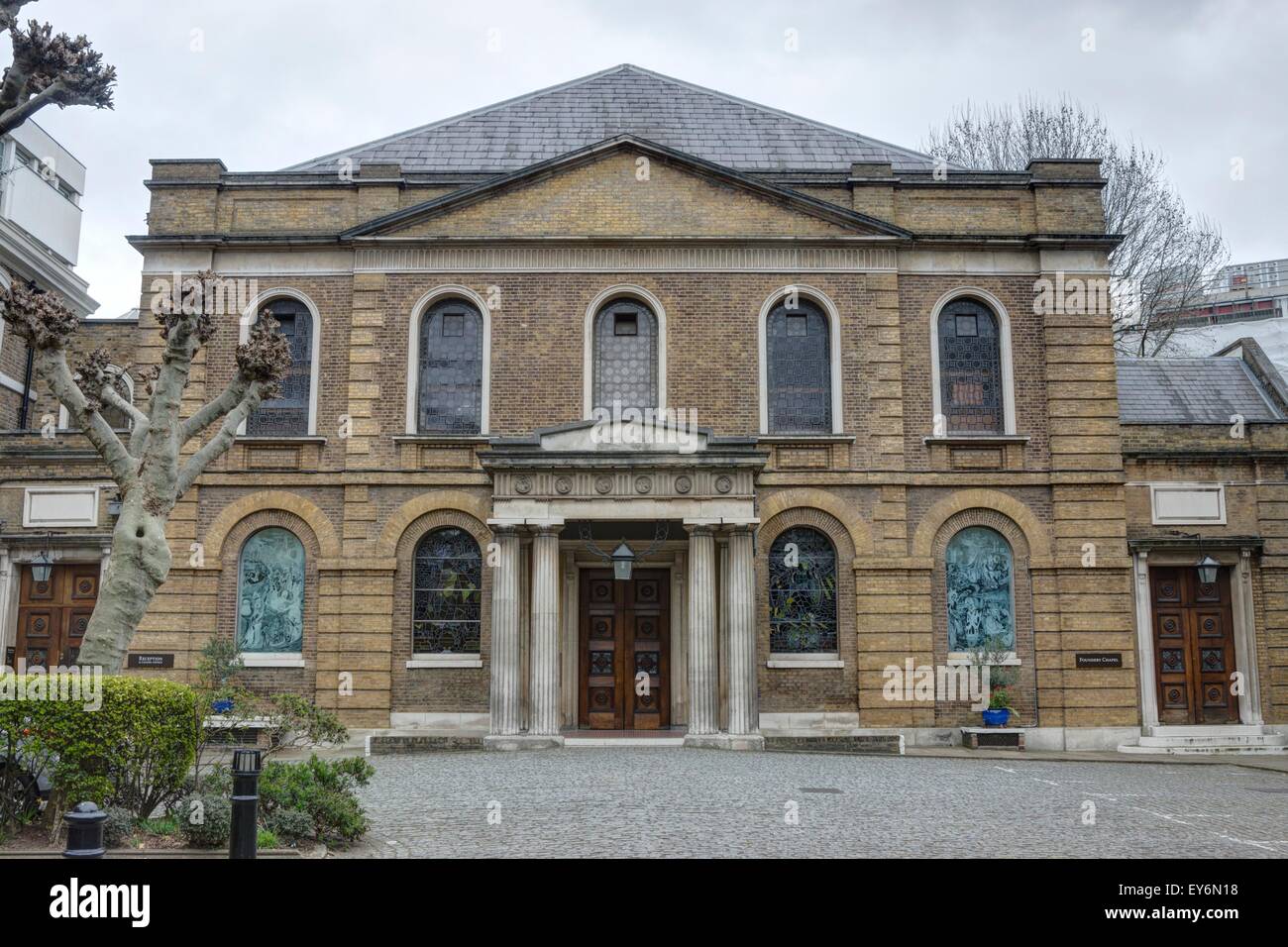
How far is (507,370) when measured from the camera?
2131cm

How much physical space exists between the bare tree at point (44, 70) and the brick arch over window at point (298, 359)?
924cm

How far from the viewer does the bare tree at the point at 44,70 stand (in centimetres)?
1197

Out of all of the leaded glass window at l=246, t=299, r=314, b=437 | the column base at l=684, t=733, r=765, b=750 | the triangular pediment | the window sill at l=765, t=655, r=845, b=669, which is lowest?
the column base at l=684, t=733, r=765, b=750

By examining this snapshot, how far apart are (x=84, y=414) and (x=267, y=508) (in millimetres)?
9401

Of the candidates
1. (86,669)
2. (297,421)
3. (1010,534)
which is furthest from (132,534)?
(1010,534)

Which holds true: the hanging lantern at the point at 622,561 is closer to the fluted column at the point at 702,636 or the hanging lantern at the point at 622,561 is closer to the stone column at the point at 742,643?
the fluted column at the point at 702,636

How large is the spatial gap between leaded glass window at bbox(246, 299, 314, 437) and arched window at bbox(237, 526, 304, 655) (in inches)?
75.4

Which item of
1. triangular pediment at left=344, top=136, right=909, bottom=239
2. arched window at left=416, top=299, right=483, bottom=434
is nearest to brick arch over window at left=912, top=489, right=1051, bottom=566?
triangular pediment at left=344, top=136, right=909, bottom=239

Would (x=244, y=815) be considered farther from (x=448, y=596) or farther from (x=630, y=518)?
(x=448, y=596)

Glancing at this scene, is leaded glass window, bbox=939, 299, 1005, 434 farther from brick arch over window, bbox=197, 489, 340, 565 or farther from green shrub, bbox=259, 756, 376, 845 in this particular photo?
green shrub, bbox=259, 756, 376, 845

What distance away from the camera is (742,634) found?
18812 millimetres

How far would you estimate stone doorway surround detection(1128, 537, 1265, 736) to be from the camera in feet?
69.8

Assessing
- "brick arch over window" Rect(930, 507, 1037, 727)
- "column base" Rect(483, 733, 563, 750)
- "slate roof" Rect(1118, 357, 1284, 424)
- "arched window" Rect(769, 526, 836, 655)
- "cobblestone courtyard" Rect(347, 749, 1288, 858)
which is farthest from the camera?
"slate roof" Rect(1118, 357, 1284, 424)

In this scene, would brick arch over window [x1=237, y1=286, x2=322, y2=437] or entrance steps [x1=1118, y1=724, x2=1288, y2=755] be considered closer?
entrance steps [x1=1118, y1=724, x2=1288, y2=755]
